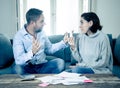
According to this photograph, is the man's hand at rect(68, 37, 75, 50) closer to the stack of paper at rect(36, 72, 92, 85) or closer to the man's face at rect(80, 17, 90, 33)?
the man's face at rect(80, 17, 90, 33)

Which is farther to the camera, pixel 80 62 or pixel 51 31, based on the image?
pixel 51 31

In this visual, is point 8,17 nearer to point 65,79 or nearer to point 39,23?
point 39,23

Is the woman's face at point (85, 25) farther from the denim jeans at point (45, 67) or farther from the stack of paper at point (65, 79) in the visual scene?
the stack of paper at point (65, 79)

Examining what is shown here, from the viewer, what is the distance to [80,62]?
257 centimetres

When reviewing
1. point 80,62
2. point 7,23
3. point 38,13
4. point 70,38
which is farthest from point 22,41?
point 7,23

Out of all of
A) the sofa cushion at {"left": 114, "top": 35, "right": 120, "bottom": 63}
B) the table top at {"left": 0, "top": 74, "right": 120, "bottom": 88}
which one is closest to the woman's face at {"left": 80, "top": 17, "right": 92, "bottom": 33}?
the sofa cushion at {"left": 114, "top": 35, "right": 120, "bottom": 63}

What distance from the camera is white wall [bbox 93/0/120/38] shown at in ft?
12.3

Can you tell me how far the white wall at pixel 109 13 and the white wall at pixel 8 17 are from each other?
56.5 inches

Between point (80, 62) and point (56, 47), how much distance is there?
40 centimetres

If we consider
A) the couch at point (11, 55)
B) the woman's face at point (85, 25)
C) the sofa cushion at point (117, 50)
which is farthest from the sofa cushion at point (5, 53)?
the sofa cushion at point (117, 50)

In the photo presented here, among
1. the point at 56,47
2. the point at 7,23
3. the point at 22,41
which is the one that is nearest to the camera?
the point at 22,41

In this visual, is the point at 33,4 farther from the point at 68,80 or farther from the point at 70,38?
the point at 68,80

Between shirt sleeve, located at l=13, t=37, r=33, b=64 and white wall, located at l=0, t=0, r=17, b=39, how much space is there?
128 centimetres

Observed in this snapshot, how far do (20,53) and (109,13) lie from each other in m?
1.97
